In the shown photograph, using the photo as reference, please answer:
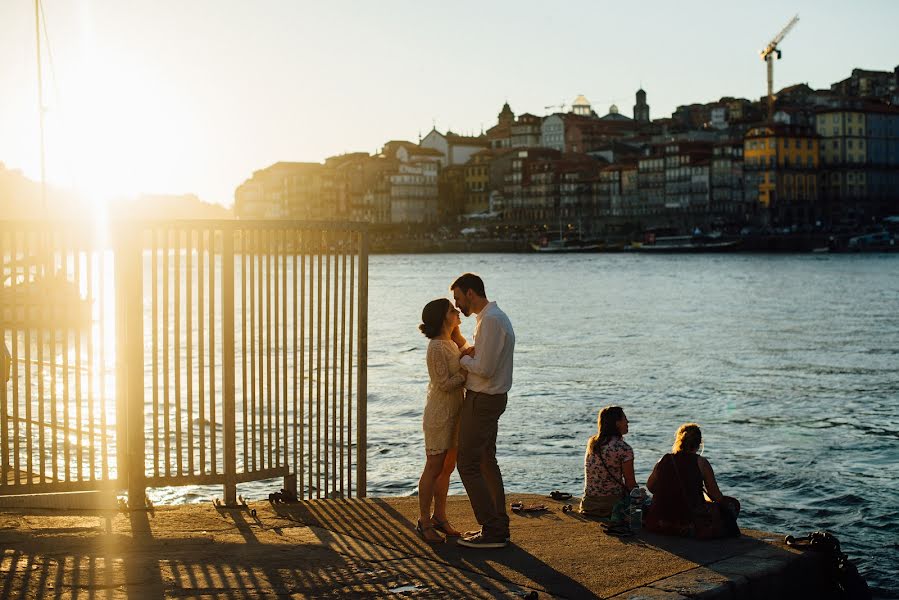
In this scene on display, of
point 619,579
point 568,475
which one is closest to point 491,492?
point 619,579

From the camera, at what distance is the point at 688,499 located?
798 centimetres

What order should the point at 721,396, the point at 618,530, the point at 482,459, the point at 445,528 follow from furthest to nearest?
1. the point at 721,396
2. the point at 618,530
3. the point at 445,528
4. the point at 482,459

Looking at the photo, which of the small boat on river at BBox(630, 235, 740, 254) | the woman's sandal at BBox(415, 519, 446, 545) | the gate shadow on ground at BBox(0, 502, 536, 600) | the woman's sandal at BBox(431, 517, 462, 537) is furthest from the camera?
the small boat on river at BBox(630, 235, 740, 254)

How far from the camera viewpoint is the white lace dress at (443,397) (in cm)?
752

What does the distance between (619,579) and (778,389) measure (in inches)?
763

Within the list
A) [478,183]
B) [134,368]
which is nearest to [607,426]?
[134,368]

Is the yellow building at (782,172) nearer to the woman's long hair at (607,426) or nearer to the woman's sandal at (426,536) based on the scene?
the woman's long hair at (607,426)

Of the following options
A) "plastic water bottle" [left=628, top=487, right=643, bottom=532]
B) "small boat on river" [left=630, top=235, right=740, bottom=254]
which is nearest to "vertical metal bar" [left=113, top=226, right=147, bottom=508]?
"plastic water bottle" [left=628, top=487, right=643, bottom=532]

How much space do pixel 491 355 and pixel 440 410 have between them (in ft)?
1.84

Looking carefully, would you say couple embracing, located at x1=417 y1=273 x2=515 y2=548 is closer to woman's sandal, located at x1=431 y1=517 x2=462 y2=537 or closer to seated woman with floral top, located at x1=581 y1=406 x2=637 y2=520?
woman's sandal, located at x1=431 y1=517 x2=462 y2=537

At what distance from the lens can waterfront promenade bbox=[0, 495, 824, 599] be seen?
662 centimetres

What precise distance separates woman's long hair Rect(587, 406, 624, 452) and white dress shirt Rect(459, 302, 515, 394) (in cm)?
133

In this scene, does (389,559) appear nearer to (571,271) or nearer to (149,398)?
(149,398)

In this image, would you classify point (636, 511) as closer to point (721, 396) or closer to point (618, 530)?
point (618, 530)
